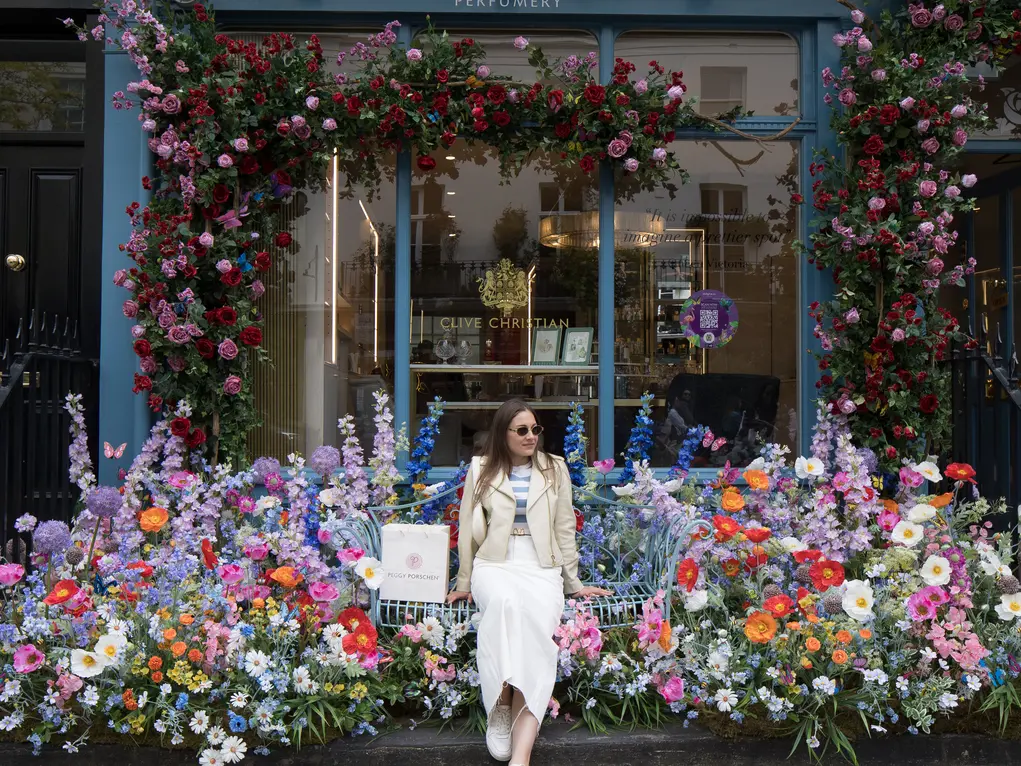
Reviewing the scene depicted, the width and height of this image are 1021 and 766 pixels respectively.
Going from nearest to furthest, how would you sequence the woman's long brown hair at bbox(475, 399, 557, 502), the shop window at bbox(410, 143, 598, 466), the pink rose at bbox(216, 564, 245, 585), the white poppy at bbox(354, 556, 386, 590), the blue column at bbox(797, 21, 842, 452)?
the pink rose at bbox(216, 564, 245, 585), the white poppy at bbox(354, 556, 386, 590), the woman's long brown hair at bbox(475, 399, 557, 502), the blue column at bbox(797, 21, 842, 452), the shop window at bbox(410, 143, 598, 466)

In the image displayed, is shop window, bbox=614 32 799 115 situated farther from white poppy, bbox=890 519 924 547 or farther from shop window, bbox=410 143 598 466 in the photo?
white poppy, bbox=890 519 924 547

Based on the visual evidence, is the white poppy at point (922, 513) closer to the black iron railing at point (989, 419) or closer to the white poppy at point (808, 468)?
the white poppy at point (808, 468)

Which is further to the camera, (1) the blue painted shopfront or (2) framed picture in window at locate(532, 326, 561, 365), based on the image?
(2) framed picture in window at locate(532, 326, 561, 365)

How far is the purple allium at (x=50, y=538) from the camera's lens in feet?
14.4

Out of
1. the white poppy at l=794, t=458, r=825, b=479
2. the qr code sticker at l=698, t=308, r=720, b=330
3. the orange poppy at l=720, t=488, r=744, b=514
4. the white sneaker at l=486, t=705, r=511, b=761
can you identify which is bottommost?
the white sneaker at l=486, t=705, r=511, b=761

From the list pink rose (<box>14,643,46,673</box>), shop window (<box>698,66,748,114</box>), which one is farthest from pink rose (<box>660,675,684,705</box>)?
shop window (<box>698,66,748,114</box>)

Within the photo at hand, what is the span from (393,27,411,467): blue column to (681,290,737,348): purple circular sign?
1901 mm

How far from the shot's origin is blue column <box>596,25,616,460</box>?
226 inches

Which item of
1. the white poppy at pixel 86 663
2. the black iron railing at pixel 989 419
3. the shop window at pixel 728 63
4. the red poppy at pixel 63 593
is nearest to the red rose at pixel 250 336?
the red poppy at pixel 63 593

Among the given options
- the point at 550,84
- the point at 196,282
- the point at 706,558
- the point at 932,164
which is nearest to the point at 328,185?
the point at 196,282

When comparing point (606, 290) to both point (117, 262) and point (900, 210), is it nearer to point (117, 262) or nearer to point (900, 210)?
point (900, 210)

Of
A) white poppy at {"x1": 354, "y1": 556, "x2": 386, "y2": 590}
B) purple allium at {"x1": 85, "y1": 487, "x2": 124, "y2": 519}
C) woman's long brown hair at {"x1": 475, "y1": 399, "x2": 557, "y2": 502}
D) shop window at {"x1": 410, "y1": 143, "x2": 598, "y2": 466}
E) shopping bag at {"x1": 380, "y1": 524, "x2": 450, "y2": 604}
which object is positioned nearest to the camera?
white poppy at {"x1": 354, "y1": 556, "x2": 386, "y2": 590}

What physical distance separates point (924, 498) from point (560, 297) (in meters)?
2.60

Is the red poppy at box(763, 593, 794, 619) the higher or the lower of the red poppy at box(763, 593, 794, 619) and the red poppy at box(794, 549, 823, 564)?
the lower
